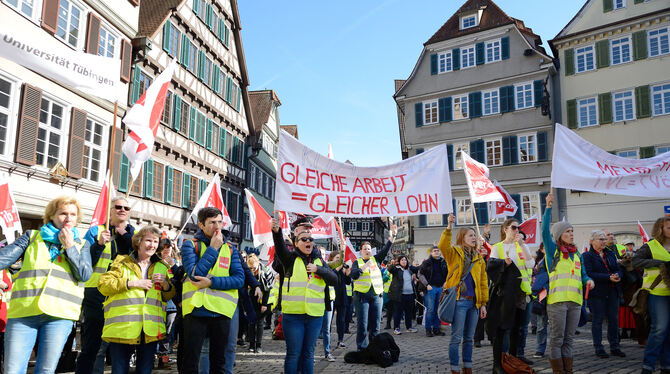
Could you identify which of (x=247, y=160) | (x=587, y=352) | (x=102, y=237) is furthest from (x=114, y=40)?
(x=587, y=352)

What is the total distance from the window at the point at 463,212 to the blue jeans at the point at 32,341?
26.4 metres

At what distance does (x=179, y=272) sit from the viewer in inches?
212

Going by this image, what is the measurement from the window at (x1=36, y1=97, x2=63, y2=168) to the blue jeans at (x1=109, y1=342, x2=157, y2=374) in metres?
12.0

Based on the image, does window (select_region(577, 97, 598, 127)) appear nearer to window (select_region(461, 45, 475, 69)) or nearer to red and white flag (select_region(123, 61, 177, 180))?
window (select_region(461, 45, 475, 69))

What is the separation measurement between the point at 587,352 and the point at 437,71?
23806 millimetres

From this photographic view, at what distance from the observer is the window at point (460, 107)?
98.3ft

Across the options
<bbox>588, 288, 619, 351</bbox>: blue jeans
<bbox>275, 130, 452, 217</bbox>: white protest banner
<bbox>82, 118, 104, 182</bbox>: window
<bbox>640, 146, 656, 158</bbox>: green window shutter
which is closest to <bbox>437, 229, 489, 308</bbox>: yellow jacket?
<bbox>275, 130, 452, 217</bbox>: white protest banner

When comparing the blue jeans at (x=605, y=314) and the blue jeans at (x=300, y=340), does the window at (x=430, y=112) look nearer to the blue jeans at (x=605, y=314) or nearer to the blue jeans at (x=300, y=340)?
the blue jeans at (x=605, y=314)

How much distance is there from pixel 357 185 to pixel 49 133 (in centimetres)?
1166

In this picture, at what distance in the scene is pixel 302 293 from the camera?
5.88 meters

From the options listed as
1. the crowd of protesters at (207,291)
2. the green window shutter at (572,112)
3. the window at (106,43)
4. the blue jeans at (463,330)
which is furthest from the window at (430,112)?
the blue jeans at (463,330)

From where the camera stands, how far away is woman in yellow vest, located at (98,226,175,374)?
4883 mm

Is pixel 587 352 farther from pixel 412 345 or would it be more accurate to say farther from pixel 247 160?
pixel 247 160

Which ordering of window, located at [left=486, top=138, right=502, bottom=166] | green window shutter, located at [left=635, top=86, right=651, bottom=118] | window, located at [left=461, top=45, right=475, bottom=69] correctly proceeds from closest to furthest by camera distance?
green window shutter, located at [left=635, top=86, right=651, bottom=118], window, located at [left=486, top=138, right=502, bottom=166], window, located at [left=461, top=45, right=475, bottom=69]
